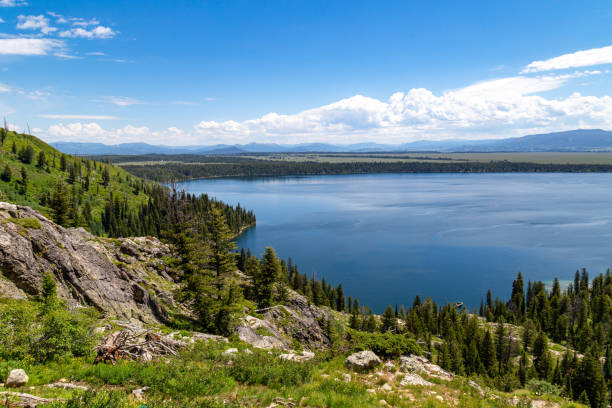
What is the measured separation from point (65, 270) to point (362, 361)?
20104 millimetres

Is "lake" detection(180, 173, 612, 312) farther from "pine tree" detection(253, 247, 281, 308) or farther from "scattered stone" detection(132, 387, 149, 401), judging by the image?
"scattered stone" detection(132, 387, 149, 401)

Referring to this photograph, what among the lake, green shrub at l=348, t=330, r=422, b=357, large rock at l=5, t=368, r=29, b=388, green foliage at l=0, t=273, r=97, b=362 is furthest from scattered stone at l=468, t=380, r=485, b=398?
the lake

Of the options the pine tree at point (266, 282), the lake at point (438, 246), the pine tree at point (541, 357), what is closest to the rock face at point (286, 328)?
the pine tree at point (266, 282)

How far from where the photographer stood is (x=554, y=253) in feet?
372

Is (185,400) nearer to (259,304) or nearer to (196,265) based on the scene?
(196,265)

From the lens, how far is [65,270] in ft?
72.0

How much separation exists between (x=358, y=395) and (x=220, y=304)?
1706cm

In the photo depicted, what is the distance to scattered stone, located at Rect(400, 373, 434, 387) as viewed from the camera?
14.9m

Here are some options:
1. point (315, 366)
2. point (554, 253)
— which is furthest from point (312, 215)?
point (315, 366)

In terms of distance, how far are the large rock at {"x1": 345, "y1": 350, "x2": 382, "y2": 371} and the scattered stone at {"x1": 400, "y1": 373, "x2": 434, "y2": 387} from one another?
1734 millimetres

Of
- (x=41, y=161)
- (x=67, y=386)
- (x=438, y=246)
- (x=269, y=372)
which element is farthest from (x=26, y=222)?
(x=41, y=161)

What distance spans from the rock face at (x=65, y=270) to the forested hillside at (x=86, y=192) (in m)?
84.7

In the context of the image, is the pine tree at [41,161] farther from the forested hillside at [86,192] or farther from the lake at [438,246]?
the lake at [438,246]

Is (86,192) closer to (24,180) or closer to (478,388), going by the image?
(24,180)
